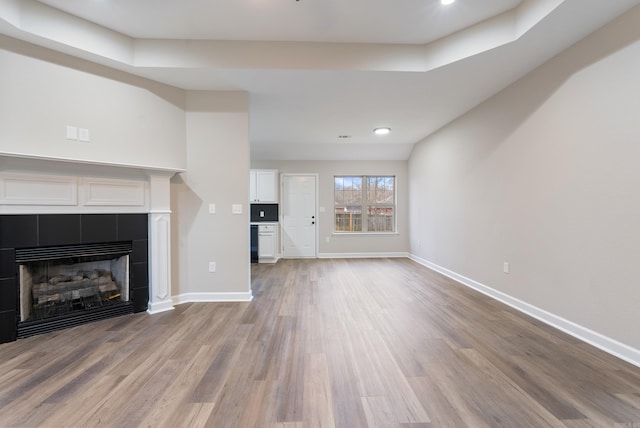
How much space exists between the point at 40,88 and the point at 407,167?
6112mm

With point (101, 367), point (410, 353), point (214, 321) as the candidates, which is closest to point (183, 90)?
point (214, 321)

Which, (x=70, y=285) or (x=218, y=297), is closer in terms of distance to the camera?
(x=70, y=285)

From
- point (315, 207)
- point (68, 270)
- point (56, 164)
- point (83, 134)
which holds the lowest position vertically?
point (68, 270)

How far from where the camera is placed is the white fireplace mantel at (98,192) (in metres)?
2.33

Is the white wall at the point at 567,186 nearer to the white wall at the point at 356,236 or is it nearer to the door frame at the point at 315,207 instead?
the white wall at the point at 356,236

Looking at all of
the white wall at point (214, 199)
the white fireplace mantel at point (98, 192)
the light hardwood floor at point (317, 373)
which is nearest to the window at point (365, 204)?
the white wall at point (214, 199)

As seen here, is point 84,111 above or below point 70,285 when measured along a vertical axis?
above

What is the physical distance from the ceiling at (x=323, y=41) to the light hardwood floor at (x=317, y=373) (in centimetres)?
251

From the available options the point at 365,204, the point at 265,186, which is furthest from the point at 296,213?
the point at 365,204

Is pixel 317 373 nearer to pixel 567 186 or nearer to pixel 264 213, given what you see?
pixel 567 186

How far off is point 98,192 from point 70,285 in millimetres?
973

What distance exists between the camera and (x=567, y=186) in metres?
2.43

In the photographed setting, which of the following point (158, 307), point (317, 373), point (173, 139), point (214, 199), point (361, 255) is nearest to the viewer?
point (317, 373)

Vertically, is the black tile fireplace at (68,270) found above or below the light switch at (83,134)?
below
